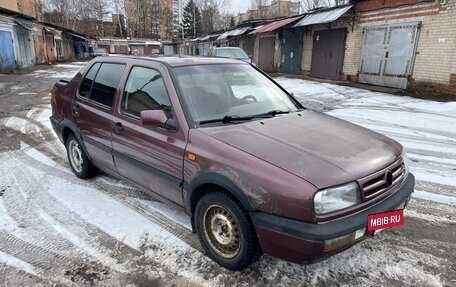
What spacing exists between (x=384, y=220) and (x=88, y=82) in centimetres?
371

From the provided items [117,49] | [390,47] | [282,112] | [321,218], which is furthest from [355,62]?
[117,49]

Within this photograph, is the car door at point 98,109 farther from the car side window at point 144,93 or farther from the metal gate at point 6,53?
the metal gate at point 6,53

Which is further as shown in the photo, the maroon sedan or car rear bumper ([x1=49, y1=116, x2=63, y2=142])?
car rear bumper ([x1=49, y1=116, x2=63, y2=142])

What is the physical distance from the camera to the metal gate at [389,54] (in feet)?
40.7

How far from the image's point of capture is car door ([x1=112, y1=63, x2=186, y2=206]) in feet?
9.88

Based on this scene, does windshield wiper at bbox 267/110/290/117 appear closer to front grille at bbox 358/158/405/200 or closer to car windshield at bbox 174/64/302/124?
car windshield at bbox 174/64/302/124

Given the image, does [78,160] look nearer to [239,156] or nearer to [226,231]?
[226,231]

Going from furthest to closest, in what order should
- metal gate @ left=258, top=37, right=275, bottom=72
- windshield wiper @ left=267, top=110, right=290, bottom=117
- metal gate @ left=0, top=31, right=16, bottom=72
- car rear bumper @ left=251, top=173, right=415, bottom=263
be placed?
metal gate @ left=258, top=37, right=275, bottom=72 → metal gate @ left=0, top=31, right=16, bottom=72 → windshield wiper @ left=267, top=110, right=290, bottom=117 → car rear bumper @ left=251, top=173, right=415, bottom=263

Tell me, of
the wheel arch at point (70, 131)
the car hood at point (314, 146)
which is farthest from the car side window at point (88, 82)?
the car hood at point (314, 146)

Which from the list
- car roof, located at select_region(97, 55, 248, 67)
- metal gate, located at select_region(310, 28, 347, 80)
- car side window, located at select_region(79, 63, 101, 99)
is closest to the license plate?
car roof, located at select_region(97, 55, 248, 67)

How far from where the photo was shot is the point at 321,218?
7.30 feet

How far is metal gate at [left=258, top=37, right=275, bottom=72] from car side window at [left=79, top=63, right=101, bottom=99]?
20.0m

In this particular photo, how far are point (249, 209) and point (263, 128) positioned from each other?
0.81 m

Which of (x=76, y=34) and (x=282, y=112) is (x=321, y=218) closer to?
(x=282, y=112)
